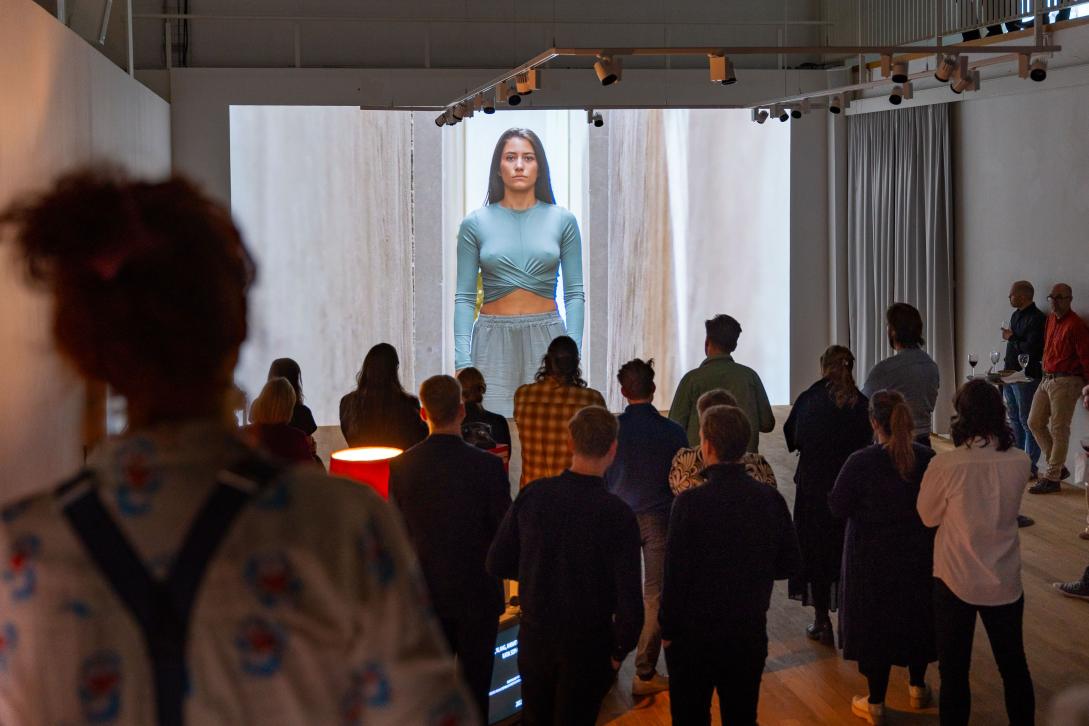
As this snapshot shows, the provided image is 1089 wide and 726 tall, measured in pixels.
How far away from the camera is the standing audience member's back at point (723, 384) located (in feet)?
20.1

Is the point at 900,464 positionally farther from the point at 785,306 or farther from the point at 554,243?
the point at 785,306

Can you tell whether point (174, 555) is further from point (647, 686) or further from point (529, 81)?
point (529, 81)

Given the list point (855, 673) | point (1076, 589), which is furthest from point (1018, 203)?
point (855, 673)

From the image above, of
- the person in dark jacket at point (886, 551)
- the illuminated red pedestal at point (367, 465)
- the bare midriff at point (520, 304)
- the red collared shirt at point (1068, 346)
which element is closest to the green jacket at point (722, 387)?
the person in dark jacket at point (886, 551)

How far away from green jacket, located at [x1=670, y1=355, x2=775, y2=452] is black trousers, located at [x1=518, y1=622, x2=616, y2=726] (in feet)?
7.68

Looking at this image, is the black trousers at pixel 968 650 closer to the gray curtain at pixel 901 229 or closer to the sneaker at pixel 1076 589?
the sneaker at pixel 1076 589

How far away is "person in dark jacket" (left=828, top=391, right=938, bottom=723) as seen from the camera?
4.72 metres

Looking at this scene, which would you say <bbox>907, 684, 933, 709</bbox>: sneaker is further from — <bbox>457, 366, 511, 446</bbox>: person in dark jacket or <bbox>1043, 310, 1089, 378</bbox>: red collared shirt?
<bbox>1043, 310, 1089, 378</bbox>: red collared shirt

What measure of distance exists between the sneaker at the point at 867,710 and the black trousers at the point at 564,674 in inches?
66.4

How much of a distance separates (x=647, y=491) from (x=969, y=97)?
7512mm

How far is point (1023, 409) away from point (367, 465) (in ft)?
25.8

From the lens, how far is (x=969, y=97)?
37.0 ft

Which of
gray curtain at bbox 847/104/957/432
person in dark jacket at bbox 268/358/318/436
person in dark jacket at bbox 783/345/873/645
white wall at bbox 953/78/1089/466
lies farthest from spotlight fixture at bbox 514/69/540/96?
gray curtain at bbox 847/104/957/432

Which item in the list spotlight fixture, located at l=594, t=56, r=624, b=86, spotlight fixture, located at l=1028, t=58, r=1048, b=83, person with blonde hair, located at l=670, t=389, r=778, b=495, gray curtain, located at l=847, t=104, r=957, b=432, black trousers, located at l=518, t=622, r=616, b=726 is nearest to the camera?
black trousers, located at l=518, t=622, r=616, b=726
